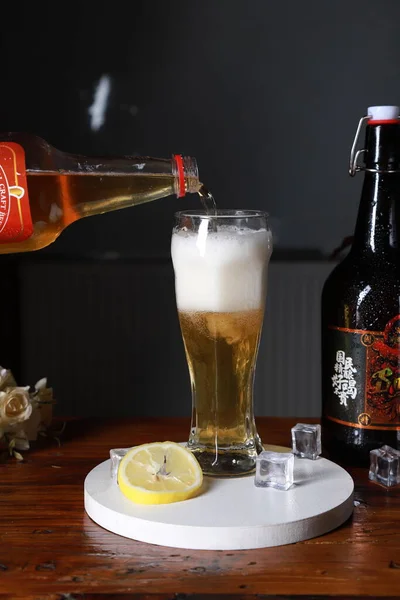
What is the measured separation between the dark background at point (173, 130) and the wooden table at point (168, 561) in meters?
1.94

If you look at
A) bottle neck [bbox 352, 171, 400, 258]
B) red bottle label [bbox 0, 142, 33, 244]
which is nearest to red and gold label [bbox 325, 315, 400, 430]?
bottle neck [bbox 352, 171, 400, 258]

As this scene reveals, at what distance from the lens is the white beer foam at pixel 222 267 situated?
0.98m

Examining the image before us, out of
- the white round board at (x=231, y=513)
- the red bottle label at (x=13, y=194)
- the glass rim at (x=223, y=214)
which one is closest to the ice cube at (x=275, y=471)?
the white round board at (x=231, y=513)

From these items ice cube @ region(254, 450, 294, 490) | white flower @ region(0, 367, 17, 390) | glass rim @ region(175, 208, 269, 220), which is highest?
glass rim @ region(175, 208, 269, 220)

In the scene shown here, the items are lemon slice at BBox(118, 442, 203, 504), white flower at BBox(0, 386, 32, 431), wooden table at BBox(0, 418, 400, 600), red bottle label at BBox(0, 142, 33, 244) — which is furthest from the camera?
white flower at BBox(0, 386, 32, 431)

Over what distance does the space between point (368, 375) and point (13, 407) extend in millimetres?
475

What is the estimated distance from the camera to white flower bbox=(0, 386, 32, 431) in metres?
1.14

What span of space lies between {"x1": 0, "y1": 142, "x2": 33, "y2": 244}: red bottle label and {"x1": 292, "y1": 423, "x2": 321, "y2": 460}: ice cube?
417 mm

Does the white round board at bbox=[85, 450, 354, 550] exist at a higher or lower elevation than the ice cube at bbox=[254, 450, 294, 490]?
lower

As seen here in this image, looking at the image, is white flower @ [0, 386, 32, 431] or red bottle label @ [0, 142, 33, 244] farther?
white flower @ [0, 386, 32, 431]

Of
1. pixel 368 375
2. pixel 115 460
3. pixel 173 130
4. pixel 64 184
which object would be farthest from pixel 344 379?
pixel 173 130

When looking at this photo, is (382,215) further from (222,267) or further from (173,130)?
(173,130)

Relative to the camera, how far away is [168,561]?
79cm

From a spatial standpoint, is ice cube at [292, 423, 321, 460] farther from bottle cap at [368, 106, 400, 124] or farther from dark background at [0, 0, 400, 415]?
dark background at [0, 0, 400, 415]
